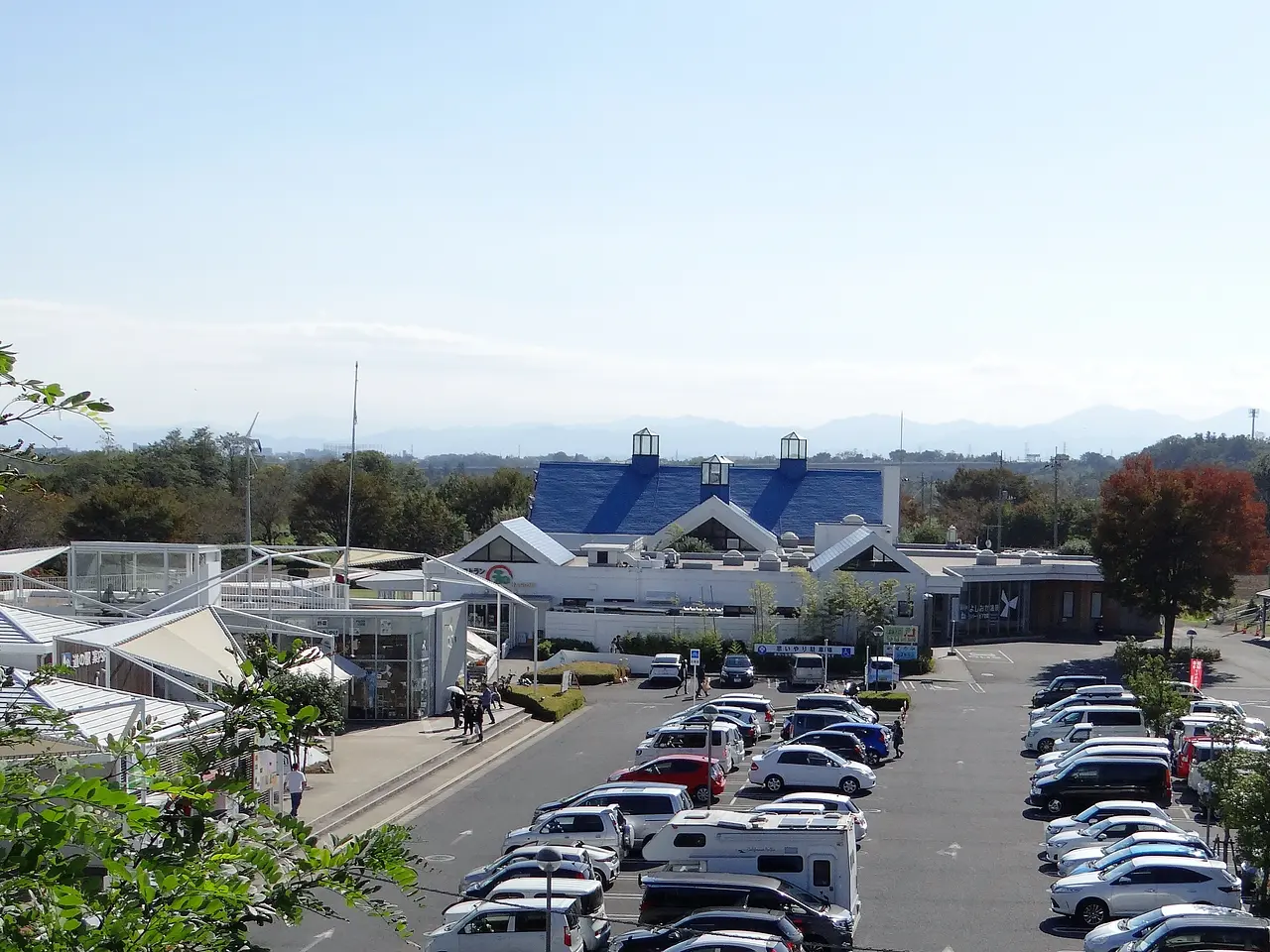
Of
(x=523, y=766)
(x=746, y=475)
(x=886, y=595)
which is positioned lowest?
(x=523, y=766)

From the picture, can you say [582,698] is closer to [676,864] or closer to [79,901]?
[676,864]

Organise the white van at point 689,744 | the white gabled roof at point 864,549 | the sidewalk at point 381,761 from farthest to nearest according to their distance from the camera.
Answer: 1. the white gabled roof at point 864,549
2. the white van at point 689,744
3. the sidewalk at point 381,761

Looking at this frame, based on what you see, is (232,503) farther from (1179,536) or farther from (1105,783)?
(1105,783)

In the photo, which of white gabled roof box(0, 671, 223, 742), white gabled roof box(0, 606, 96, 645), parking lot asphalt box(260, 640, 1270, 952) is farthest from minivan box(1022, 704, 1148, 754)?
white gabled roof box(0, 606, 96, 645)

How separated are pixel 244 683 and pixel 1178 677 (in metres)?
41.1

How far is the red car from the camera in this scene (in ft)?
81.9

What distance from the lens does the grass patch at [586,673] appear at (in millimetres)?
41062

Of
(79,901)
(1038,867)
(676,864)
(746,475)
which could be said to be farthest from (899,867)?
(746,475)

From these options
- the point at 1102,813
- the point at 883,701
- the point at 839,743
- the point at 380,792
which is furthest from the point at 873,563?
the point at 380,792

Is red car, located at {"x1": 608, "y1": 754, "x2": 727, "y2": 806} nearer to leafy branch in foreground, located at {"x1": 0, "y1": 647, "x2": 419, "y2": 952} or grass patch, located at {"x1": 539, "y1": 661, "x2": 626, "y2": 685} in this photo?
grass patch, located at {"x1": 539, "y1": 661, "x2": 626, "y2": 685}

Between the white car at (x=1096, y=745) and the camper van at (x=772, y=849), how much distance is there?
9.46 metres

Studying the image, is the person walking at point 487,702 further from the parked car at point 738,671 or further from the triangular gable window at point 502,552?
the triangular gable window at point 502,552

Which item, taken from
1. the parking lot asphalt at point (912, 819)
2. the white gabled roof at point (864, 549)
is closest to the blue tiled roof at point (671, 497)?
the white gabled roof at point (864, 549)

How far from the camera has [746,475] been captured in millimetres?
65438
